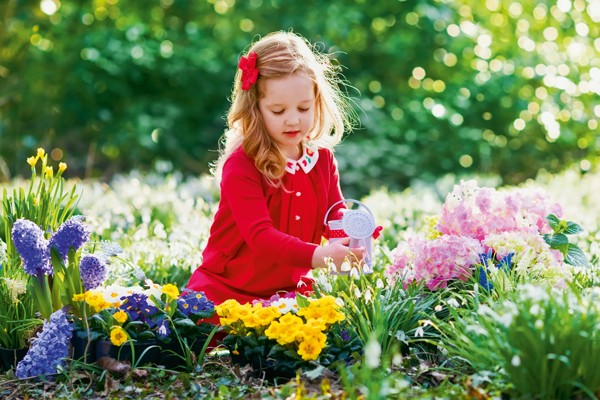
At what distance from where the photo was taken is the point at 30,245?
3109mm

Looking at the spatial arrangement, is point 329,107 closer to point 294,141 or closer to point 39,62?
point 294,141

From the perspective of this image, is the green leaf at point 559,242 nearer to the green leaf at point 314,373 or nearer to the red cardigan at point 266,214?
the red cardigan at point 266,214

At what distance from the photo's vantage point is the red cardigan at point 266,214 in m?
3.74

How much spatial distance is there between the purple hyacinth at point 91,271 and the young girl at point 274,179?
0.67 metres

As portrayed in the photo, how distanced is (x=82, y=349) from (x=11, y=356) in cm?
36

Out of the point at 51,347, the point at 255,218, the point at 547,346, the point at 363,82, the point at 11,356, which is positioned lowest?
the point at 11,356

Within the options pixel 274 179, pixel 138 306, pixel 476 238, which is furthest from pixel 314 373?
pixel 476 238

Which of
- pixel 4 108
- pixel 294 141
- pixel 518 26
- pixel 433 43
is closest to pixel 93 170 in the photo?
pixel 4 108

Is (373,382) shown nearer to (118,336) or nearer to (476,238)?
(118,336)

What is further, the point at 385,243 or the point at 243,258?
the point at 385,243

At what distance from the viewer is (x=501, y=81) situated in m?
10.1

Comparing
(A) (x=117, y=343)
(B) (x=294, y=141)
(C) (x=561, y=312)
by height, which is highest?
(B) (x=294, y=141)

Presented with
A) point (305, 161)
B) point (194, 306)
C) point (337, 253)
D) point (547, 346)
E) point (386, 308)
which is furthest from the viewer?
Result: point (305, 161)

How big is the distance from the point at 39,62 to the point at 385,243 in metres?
7.86
